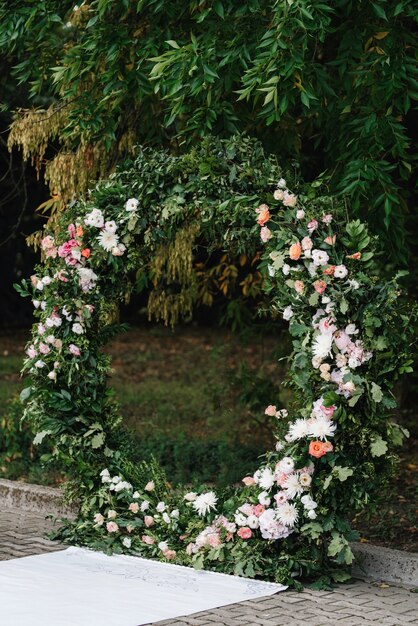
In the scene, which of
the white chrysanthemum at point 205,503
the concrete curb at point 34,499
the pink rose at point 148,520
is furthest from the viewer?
the concrete curb at point 34,499

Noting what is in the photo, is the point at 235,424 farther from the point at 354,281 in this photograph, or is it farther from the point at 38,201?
the point at 38,201

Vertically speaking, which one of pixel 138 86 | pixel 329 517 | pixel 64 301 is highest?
pixel 138 86

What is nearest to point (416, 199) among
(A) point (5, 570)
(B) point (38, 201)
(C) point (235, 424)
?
(C) point (235, 424)

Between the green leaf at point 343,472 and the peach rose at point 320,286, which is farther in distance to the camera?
the peach rose at point 320,286

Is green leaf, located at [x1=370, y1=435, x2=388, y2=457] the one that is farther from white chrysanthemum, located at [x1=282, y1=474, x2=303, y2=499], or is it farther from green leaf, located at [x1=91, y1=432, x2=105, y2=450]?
green leaf, located at [x1=91, y1=432, x2=105, y2=450]

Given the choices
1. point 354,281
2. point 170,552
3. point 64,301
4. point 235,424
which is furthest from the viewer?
point 235,424

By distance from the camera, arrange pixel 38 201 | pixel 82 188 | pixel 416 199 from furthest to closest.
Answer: pixel 38 201 → pixel 416 199 → pixel 82 188

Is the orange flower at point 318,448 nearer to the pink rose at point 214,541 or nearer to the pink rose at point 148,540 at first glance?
the pink rose at point 214,541

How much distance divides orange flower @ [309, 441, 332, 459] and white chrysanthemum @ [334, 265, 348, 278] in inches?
38.7

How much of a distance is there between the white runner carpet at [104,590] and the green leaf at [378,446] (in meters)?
0.98

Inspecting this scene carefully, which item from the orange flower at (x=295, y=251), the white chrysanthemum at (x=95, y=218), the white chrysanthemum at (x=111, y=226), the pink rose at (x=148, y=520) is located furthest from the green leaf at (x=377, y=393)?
the white chrysanthemum at (x=95, y=218)

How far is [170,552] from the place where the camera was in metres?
7.31

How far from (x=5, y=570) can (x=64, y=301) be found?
1879 millimetres

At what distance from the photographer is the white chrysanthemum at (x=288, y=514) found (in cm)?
680
